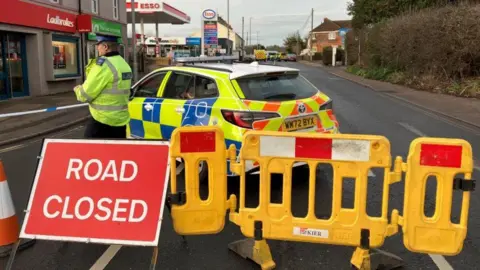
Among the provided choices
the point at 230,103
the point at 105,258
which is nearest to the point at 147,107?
the point at 230,103

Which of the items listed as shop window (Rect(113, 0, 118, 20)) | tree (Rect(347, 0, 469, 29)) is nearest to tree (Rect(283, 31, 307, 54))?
tree (Rect(347, 0, 469, 29))

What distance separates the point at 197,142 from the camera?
374cm

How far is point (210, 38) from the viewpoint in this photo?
3831 cm

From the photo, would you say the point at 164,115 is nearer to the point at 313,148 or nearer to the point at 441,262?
the point at 313,148

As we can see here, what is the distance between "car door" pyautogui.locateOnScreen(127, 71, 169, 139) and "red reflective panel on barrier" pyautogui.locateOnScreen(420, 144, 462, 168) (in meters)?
3.74

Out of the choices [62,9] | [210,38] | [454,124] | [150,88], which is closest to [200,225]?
[150,88]

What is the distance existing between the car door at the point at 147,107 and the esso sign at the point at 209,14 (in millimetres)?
33056

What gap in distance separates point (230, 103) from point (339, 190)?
219 centimetres

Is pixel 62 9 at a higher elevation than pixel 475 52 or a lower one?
higher

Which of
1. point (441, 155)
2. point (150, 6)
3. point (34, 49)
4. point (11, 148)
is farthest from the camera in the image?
point (150, 6)

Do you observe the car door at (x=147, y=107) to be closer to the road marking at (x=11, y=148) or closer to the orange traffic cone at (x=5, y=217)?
the orange traffic cone at (x=5, y=217)

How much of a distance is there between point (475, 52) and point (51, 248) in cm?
1754

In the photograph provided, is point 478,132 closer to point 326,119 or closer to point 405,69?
point 326,119

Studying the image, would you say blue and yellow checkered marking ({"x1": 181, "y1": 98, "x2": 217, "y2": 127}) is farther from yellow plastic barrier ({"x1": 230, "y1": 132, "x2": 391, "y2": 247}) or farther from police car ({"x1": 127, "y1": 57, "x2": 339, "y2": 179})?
yellow plastic barrier ({"x1": 230, "y1": 132, "x2": 391, "y2": 247})
